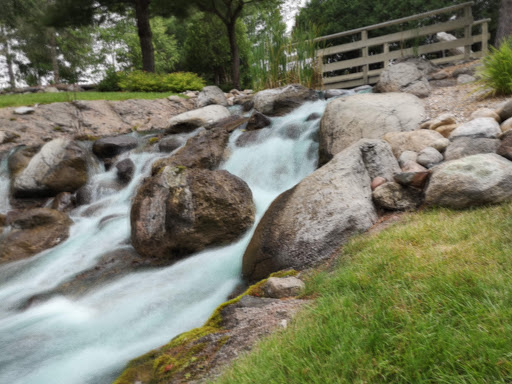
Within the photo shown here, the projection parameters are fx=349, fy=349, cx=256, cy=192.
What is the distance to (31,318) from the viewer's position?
4.32 metres

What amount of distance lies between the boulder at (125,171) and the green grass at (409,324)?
6.80 m

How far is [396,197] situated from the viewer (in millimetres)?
4281

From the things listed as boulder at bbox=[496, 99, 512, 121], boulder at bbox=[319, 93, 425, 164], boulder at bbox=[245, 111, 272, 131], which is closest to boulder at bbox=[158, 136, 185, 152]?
boulder at bbox=[245, 111, 272, 131]

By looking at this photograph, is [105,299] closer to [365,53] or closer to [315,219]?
[315,219]

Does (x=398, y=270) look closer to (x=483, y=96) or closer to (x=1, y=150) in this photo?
(x=483, y=96)

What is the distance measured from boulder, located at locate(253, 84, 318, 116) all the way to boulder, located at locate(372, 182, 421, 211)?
607 centimetres

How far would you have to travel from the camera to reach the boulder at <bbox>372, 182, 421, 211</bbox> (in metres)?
4.20

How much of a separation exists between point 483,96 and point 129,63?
37.8m

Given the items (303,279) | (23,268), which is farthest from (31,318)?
(303,279)

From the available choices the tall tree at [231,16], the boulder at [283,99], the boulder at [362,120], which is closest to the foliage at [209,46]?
the tall tree at [231,16]

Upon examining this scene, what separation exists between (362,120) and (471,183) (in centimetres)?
323

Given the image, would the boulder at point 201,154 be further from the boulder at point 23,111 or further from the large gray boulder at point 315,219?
the boulder at point 23,111

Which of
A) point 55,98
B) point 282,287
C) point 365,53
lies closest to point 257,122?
point 282,287

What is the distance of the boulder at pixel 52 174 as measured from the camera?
8227mm
